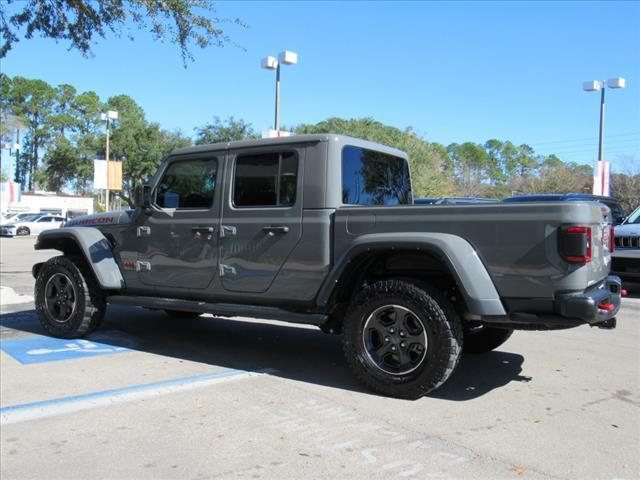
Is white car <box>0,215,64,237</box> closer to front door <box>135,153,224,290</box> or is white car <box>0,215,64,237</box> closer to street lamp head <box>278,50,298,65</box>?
street lamp head <box>278,50,298,65</box>

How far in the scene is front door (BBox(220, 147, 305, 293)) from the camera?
5.02m

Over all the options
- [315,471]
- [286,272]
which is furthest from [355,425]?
[286,272]

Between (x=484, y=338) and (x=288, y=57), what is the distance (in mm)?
13220

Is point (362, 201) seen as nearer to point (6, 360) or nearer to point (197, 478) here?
point (197, 478)

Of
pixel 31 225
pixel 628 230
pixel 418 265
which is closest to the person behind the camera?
pixel 418 265

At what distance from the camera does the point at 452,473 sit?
3.16 m

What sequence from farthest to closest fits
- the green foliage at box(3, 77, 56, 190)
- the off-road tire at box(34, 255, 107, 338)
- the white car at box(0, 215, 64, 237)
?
the green foliage at box(3, 77, 56, 190) < the white car at box(0, 215, 64, 237) < the off-road tire at box(34, 255, 107, 338)

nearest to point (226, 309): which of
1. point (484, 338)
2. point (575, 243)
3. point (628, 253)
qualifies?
point (484, 338)

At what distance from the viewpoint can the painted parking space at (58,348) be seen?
5.68m

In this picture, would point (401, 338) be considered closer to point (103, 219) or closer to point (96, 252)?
point (96, 252)

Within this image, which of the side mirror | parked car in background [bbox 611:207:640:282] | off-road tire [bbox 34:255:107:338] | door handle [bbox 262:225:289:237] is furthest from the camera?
parked car in background [bbox 611:207:640:282]

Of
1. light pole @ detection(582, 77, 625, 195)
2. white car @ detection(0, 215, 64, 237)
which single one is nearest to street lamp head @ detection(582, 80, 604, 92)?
light pole @ detection(582, 77, 625, 195)

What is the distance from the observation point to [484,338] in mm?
5773

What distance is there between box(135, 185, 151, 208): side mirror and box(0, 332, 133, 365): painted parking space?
150cm
